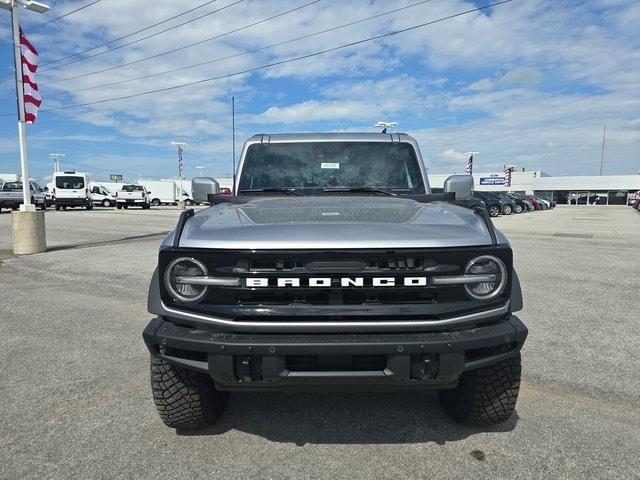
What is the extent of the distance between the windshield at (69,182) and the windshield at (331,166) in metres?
32.1

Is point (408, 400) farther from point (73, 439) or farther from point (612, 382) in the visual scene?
point (73, 439)

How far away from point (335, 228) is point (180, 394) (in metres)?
1.29

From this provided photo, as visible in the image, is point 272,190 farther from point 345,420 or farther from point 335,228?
point 345,420

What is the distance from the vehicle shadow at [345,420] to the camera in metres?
2.76

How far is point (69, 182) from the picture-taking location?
3183cm

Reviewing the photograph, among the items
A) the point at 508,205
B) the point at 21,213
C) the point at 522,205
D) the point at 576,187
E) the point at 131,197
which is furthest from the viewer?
the point at 576,187

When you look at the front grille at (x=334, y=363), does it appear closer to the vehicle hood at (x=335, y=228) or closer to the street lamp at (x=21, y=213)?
the vehicle hood at (x=335, y=228)

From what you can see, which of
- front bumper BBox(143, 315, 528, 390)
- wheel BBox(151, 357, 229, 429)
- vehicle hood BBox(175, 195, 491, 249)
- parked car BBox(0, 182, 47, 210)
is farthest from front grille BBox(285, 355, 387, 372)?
parked car BBox(0, 182, 47, 210)

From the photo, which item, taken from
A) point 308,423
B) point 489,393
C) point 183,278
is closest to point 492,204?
point 489,393

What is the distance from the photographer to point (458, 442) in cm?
269

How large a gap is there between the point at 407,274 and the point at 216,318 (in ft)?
3.12

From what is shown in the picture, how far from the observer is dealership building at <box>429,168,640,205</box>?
3068 inches

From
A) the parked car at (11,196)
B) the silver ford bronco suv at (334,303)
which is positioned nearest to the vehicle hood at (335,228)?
the silver ford bronco suv at (334,303)

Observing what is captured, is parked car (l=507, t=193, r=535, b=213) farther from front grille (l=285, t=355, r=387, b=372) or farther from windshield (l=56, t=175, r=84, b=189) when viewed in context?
front grille (l=285, t=355, r=387, b=372)
